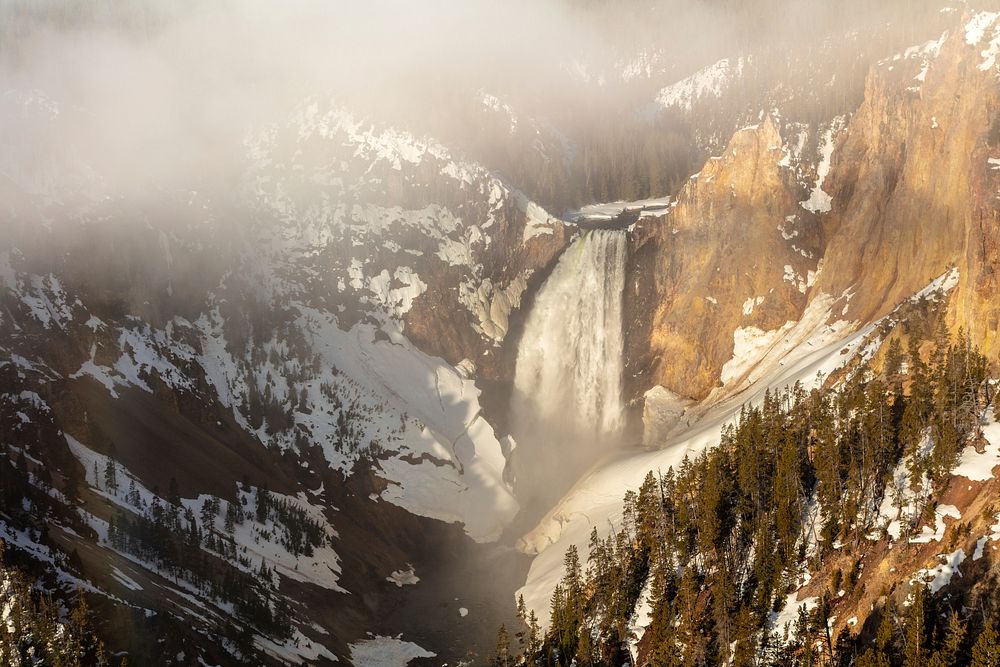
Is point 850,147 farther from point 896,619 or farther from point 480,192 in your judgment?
point 896,619

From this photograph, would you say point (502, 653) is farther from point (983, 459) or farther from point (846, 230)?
point (846, 230)

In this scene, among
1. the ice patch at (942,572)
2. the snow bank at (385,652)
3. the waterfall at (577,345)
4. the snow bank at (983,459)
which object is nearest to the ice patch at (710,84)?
the waterfall at (577,345)

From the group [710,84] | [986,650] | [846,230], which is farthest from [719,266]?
[710,84]

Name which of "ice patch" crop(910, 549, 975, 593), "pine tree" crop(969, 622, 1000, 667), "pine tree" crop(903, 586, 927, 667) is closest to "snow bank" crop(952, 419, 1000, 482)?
"ice patch" crop(910, 549, 975, 593)

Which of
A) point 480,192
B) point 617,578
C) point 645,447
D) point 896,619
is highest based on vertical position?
point 480,192

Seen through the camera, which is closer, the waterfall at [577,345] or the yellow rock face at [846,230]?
the yellow rock face at [846,230]

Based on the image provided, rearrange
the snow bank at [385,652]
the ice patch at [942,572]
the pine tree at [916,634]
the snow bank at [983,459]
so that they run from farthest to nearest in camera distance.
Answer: the snow bank at [385,652]
the snow bank at [983,459]
the ice patch at [942,572]
the pine tree at [916,634]

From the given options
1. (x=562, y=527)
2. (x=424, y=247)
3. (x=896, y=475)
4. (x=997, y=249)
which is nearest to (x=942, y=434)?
(x=896, y=475)

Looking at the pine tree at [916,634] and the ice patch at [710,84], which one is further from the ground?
the ice patch at [710,84]

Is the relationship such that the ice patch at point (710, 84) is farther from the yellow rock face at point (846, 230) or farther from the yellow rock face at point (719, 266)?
the yellow rock face at point (846, 230)
